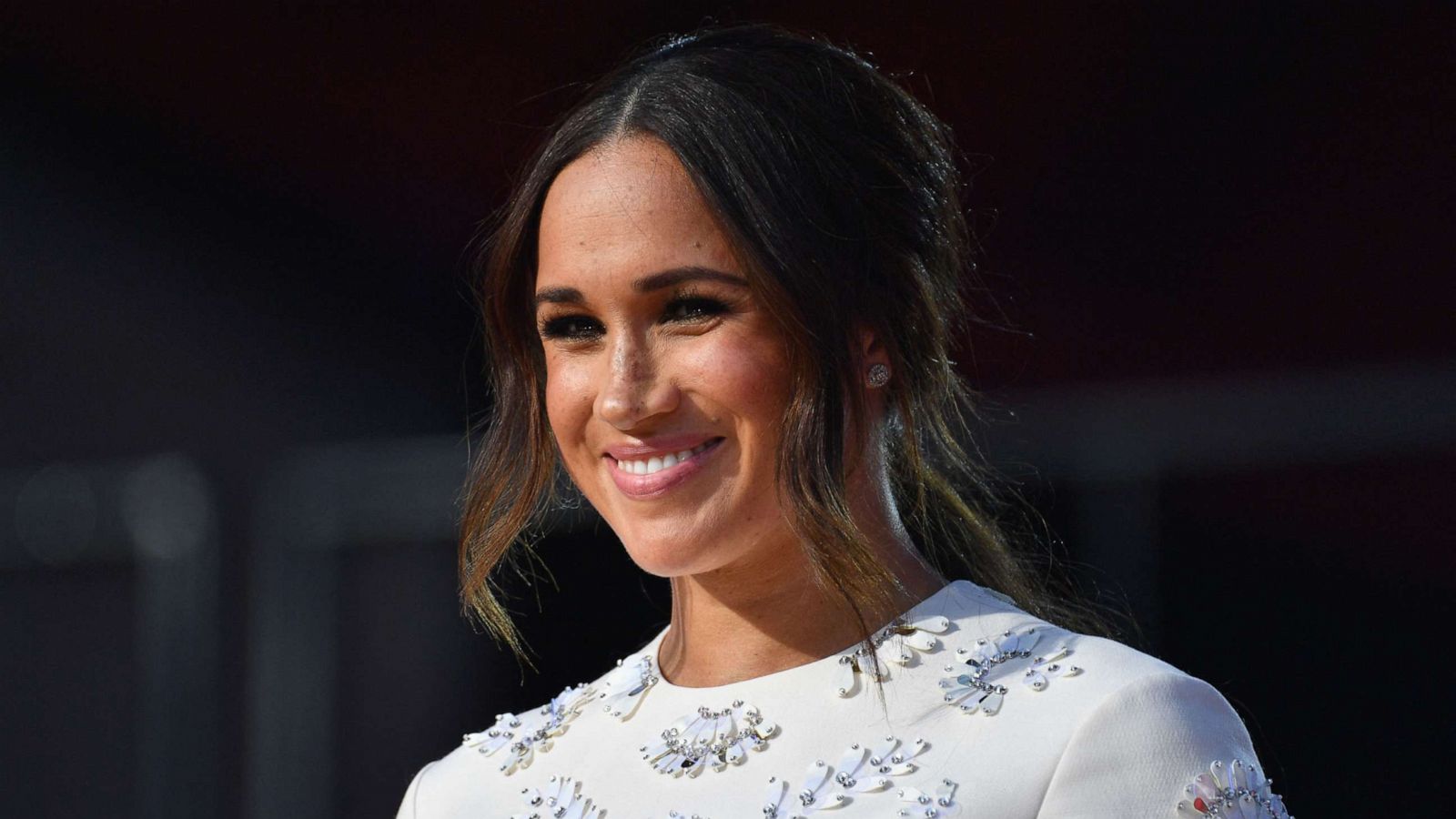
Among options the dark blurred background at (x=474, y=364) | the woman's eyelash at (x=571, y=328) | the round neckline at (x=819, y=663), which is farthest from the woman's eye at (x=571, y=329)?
the dark blurred background at (x=474, y=364)

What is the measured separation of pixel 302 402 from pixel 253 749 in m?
1.02

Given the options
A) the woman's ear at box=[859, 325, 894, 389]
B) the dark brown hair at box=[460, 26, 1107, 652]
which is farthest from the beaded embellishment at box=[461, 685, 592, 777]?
the woman's ear at box=[859, 325, 894, 389]

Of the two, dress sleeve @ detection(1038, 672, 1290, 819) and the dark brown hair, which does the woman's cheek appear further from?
dress sleeve @ detection(1038, 672, 1290, 819)

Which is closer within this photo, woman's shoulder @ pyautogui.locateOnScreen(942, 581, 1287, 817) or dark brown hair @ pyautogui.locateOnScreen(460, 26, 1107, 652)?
woman's shoulder @ pyautogui.locateOnScreen(942, 581, 1287, 817)

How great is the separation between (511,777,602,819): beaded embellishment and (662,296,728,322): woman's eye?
56cm

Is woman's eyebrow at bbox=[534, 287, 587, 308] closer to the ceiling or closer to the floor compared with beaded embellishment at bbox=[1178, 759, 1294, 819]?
closer to the ceiling

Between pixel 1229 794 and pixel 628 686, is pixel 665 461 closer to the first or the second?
pixel 628 686

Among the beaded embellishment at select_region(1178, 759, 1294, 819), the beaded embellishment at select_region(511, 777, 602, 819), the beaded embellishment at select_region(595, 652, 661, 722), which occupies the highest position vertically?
the beaded embellishment at select_region(1178, 759, 1294, 819)

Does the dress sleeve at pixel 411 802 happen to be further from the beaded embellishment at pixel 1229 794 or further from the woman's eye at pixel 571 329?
the beaded embellishment at pixel 1229 794

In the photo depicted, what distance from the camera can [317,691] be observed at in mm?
3992

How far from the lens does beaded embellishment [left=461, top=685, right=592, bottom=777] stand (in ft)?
7.00

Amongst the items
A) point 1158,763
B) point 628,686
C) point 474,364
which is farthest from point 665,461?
point 474,364

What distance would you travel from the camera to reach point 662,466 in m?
1.88

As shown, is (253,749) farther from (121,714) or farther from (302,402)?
(302,402)
